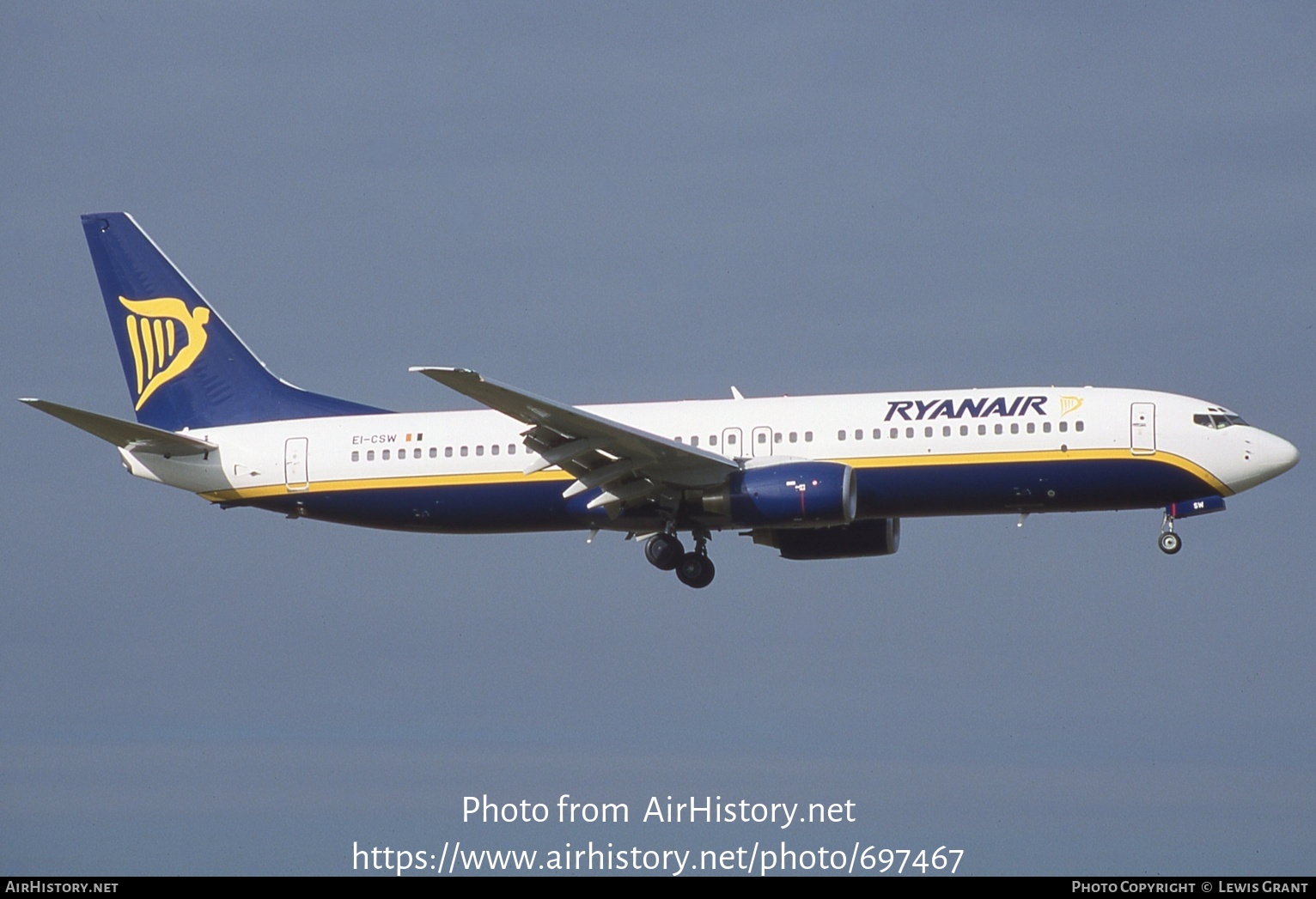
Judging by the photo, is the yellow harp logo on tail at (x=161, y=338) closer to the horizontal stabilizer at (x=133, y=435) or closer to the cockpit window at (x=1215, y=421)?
the horizontal stabilizer at (x=133, y=435)

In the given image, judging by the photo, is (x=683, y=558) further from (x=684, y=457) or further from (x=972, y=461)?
(x=972, y=461)

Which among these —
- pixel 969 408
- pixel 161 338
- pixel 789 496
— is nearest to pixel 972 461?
pixel 969 408

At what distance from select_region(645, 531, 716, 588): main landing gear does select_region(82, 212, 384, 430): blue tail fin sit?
867 cm

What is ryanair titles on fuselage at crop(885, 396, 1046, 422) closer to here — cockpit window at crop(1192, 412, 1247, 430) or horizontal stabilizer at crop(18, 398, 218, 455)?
cockpit window at crop(1192, 412, 1247, 430)

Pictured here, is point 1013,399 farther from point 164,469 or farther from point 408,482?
point 164,469

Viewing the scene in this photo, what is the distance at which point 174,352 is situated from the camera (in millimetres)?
53281

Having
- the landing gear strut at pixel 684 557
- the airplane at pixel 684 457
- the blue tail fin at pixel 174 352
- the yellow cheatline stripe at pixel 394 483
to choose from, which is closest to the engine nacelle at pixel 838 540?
Answer: the airplane at pixel 684 457

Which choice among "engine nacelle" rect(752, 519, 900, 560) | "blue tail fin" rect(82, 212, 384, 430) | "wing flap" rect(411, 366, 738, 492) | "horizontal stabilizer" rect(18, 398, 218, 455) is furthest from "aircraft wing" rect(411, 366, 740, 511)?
"horizontal stabilizer" rect(18, 398, 218, 455)

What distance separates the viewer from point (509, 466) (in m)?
48.1

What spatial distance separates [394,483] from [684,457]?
816 centimetres

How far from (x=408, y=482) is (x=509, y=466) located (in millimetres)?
2708
